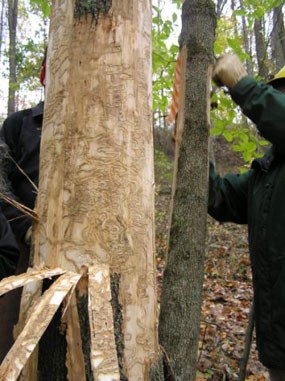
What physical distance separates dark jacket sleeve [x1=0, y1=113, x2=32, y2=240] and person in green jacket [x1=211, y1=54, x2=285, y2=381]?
123 centimetres

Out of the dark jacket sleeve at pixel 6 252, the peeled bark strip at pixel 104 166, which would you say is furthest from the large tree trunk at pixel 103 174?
the dark jacket sleeve at pixel 6 252

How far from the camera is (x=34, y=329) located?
0.91 meters

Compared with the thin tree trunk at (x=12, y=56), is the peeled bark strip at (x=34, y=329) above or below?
below

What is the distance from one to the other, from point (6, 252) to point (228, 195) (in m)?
1.32

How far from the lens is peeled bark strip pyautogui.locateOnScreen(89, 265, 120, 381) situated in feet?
2.91

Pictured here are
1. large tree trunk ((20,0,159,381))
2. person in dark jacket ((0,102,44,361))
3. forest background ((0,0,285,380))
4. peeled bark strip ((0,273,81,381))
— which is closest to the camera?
peeled bark strip ((0,273,81,381))

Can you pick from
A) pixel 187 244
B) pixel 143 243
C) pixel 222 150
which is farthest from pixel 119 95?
pixel 222 150

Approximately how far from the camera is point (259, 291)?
2.00 metres

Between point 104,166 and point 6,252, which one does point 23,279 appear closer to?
point 104,166

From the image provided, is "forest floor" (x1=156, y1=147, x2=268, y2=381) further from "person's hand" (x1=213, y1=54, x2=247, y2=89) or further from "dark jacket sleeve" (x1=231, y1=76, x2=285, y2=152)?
"person's hand" (x1=213, y1=54, x2=247, y2=89)

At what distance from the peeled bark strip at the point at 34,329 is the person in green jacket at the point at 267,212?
1185 mm

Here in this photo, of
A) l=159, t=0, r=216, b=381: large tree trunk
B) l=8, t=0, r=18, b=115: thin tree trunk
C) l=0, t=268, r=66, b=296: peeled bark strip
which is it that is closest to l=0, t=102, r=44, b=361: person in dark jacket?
l=159, t=0, r=216, b=381: large tree trunk

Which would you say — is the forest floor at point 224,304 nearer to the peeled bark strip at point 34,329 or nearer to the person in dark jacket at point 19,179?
the person in dark jacket at point 19,179

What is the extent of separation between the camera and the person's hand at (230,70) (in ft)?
6.43
